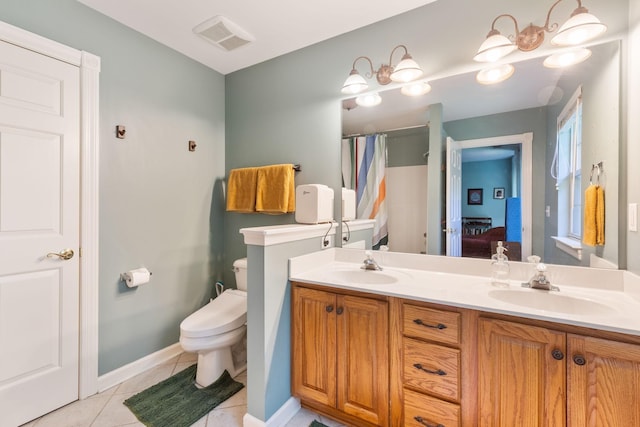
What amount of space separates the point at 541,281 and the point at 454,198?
1.98ft

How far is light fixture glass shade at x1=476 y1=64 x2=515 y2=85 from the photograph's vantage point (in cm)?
151

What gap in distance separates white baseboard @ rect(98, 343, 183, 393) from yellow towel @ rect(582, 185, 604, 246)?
276 centimetres

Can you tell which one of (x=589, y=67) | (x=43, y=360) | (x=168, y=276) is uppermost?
(x=589, y=67)

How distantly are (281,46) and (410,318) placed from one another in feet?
6.79

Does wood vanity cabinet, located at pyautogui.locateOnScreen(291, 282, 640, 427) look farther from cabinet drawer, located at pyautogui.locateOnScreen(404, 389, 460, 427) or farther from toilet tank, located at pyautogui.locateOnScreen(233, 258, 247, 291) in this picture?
toilet tank, located at pyautogui.locateOnScreen(233, 258, 247, 291)

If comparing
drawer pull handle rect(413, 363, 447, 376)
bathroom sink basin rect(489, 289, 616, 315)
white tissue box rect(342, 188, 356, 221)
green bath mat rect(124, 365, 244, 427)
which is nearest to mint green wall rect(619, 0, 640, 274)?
bathroom sink basin rect(489, 289, 616, 315)

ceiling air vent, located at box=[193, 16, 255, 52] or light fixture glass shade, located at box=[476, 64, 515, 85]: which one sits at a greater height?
ceiling air vent, located at box=[193, 16, 255, 52]

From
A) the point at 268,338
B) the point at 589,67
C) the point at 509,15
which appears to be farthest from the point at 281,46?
the point at 268,338

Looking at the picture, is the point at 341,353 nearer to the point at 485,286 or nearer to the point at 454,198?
the point at 485,286

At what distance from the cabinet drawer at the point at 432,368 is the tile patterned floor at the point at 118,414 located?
0.59 metres

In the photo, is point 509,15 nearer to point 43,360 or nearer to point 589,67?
point 589,67

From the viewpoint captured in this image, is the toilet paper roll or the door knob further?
the toilet paper roll

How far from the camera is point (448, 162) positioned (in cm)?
173

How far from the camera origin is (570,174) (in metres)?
1.44
